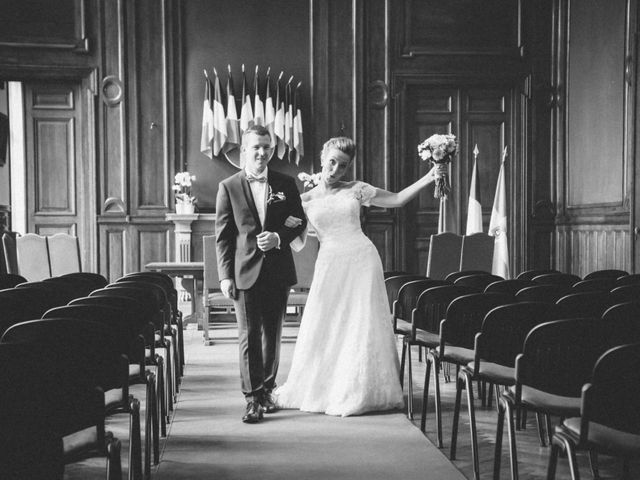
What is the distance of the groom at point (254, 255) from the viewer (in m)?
4.18

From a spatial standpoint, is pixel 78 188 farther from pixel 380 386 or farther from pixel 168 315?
pixel 380 386

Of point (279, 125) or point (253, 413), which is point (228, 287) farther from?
point (279, 125)

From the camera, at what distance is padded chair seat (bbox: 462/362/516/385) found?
130 inches

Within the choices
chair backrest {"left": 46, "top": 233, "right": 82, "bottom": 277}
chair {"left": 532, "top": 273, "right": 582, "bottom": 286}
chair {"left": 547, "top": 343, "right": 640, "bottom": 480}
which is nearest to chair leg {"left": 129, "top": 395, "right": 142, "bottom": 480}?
chair {"left": 547, "top": 343, "right": 640, "bottom": 480}

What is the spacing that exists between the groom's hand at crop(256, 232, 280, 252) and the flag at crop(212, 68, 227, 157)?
19.4 ft

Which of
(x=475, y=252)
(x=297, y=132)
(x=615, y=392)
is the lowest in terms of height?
(x=615, y=392)

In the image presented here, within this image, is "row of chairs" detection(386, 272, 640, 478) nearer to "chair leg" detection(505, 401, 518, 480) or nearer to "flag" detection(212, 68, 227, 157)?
→ "chair leg" detection(505, 401, 518, 480)

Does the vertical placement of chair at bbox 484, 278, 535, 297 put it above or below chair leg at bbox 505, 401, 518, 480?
above

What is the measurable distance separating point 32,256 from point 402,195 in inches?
187

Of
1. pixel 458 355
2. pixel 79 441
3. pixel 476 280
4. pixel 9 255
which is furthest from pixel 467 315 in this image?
pixel 9 255

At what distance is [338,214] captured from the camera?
15.2 feet

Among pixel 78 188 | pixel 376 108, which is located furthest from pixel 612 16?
pixel 78 188

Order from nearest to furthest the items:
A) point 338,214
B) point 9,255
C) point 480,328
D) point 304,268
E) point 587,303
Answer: point 587,303 → point 480,328 → point 338,214 → point 9,255 → point 304,268

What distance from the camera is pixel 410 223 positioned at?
10.2 metres
